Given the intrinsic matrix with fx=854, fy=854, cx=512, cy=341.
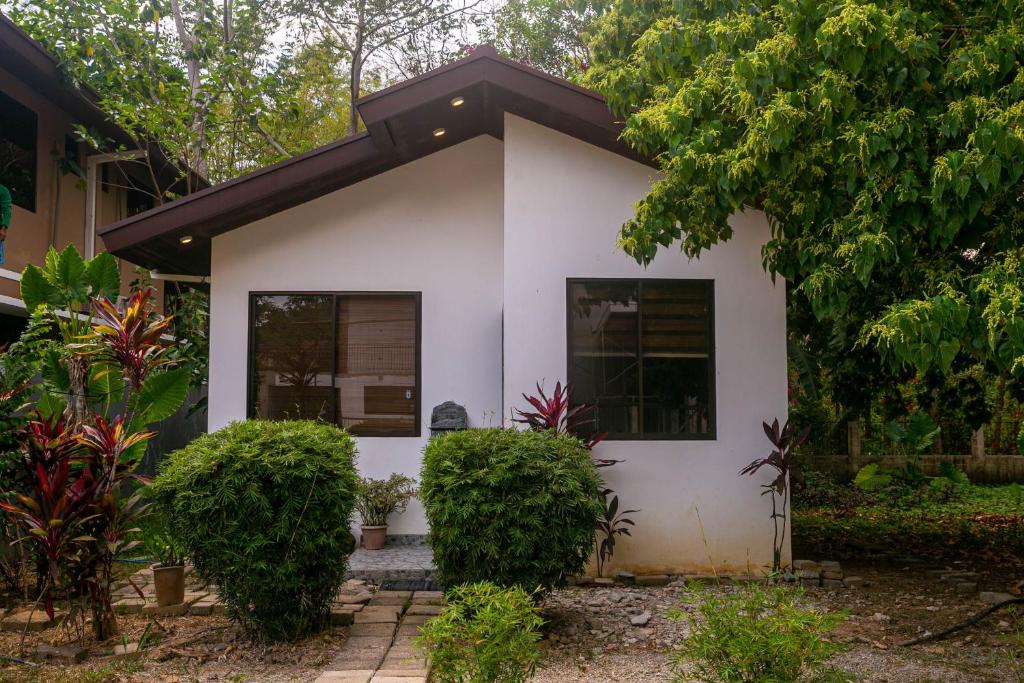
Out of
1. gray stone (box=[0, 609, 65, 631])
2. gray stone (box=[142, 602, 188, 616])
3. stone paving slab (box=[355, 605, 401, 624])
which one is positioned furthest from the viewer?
gray stone (box=[142, 602, 188, 616])

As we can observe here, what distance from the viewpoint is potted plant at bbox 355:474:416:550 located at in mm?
8719

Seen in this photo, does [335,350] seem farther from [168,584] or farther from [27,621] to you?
[27,621]

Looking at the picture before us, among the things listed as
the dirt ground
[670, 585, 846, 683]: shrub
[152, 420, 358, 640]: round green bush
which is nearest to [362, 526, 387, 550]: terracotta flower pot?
the dirt ground

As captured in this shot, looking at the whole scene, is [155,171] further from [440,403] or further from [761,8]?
[761,8]

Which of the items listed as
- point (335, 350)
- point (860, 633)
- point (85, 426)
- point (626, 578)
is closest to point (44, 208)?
point (335, 350)

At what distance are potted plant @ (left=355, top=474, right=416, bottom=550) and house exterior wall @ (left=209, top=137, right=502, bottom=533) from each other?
6.8 inches

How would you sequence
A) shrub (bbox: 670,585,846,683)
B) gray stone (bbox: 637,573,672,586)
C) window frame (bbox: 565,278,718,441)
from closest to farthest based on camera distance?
shrub (bbox: 670,585,846,683)
gray stone (bbox: 637,573,672,586)
window frame (bbox: 565,278,718,441)

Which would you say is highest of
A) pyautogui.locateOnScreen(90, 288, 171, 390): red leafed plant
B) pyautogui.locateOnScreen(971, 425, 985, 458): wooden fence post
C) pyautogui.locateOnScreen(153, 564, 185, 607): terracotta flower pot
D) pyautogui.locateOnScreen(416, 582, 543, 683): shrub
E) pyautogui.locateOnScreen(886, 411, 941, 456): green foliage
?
pyautogui.locateOnScreen(90, 288, 171, 390): red leafed plant

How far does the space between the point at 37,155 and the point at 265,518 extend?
9272 millimetres

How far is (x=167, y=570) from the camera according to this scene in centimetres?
644

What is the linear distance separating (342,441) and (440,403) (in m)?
3.15

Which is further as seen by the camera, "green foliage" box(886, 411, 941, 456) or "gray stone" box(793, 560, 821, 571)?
"green foliage" box(886, 411, 941, 456)

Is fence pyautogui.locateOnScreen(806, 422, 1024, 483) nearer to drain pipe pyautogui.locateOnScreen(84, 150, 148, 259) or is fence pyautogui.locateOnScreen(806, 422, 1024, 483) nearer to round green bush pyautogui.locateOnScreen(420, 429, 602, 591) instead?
round green bush pyautogui.locateOnScreen(420, 429, 602, 591)

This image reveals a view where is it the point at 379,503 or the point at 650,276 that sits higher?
the point at 650,276
